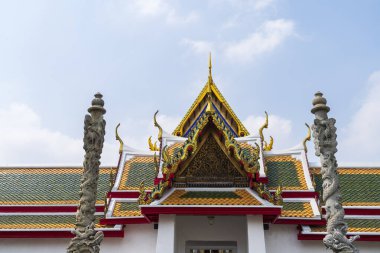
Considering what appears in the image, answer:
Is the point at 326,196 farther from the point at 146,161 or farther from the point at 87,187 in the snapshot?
the point at 146,161

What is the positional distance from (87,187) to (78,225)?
607 millimetres

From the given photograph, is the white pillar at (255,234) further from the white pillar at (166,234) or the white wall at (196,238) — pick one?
the white pillar at (166,234)

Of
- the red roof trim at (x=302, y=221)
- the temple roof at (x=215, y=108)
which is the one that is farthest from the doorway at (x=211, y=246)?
the temple roof at (x=215, y=108)

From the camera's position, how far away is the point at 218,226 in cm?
943

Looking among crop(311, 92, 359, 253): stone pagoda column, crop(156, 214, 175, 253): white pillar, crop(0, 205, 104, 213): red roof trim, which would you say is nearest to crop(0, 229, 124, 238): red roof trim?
crop(0, 205, 104, 213): red roof trim

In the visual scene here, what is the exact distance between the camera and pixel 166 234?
8.19 m

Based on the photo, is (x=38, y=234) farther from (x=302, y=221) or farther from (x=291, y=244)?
(x=302, y=221)

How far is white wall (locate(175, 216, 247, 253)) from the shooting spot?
930 cm

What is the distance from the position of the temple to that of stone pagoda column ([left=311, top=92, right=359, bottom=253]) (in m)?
1.96

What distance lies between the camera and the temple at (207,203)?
827 cm

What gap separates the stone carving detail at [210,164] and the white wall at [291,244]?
1.60 metres

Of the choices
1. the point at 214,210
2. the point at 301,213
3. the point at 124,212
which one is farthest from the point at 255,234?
the point at 124,212

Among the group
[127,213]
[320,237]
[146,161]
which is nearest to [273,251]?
[320,237]

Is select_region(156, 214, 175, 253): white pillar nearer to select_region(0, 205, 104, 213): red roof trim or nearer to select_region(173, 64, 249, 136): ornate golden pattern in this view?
select_region(0, 205, 104, 213): red roof trim
